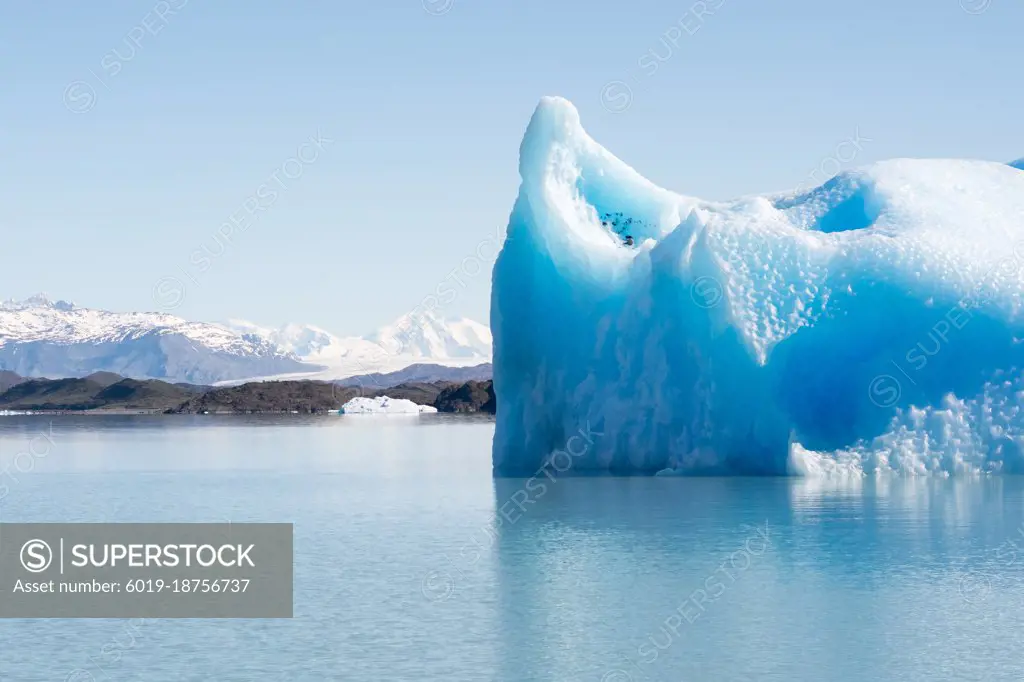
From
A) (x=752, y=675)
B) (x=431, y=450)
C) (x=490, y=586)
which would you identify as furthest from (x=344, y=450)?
(x=752, y=675)

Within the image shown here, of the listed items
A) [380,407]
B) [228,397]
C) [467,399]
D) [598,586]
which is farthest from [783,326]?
[228,397]

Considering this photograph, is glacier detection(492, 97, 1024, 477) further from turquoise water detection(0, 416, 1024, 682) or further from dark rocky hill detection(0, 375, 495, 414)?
dark rocky hill detection(0, 375, 495, 414)

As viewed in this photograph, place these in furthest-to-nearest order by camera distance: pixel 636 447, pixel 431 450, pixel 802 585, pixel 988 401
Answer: pixel 431 450, pixel 636 447, pixel 988 401, pixel 802 585

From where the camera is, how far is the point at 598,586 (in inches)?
665

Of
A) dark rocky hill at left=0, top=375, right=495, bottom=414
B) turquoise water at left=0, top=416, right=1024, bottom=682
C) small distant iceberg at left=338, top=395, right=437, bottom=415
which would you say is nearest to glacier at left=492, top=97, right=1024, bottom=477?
turquoise water at left=0, top=416, right=1024, bottom=682

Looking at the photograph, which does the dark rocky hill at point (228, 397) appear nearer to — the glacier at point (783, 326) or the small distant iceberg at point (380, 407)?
the small distant iceberg at point (380, 407)

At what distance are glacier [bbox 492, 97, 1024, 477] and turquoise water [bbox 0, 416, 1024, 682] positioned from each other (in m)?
1.02

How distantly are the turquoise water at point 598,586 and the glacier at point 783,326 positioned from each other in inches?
40.1

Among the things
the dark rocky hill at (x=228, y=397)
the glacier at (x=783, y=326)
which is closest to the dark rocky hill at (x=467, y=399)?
the dark rocky hill at (x=228, y=397)

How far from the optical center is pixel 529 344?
3209 centimetres

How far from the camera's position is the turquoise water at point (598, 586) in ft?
42.6

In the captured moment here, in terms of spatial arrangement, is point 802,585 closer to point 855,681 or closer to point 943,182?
point 855,681

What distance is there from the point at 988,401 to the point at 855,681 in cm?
1706

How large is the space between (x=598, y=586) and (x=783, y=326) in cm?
1240
